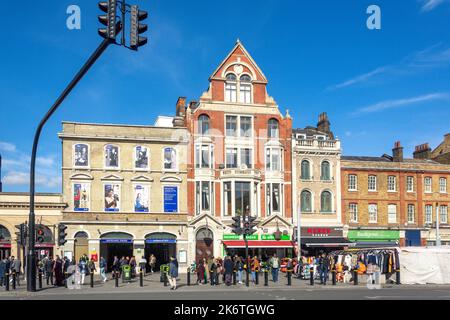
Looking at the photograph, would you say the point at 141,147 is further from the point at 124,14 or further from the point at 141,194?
the point at 124,14

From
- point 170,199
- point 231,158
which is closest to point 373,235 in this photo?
point 231,158

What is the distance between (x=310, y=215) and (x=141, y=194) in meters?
14.4

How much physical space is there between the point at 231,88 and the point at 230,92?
13.9 inches

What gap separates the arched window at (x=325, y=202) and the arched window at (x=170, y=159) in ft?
42.8

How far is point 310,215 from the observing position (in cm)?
4978

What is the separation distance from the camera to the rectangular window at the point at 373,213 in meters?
51.6

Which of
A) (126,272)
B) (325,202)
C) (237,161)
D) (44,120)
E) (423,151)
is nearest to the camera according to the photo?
(44,120)

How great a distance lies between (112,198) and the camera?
4519cm

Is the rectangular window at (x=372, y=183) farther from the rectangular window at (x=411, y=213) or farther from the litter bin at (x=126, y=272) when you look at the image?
the litter bin at (x=126, y=272)

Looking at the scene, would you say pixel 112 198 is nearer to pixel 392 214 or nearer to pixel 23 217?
pixel 23 217

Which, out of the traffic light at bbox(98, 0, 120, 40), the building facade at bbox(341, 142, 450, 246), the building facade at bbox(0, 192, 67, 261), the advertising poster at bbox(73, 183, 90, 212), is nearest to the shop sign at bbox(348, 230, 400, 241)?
the building facade at bbox(341, 142, 450, 246)

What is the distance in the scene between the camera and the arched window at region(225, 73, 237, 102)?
48719 millimetres

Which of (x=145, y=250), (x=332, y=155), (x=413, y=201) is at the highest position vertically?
(x=332, y=155)
